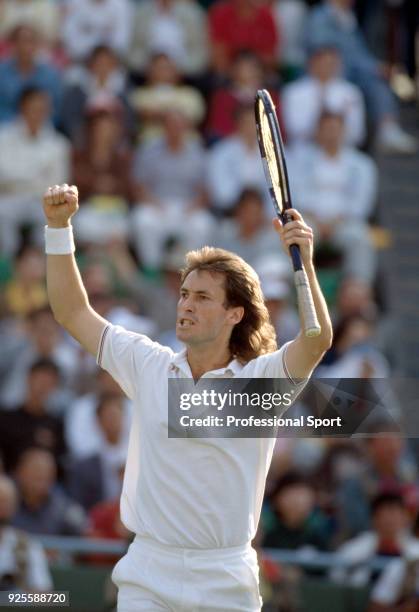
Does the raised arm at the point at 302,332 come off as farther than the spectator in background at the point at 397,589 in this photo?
No

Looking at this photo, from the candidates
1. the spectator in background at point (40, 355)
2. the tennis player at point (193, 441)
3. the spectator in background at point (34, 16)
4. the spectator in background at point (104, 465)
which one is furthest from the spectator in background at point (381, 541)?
the spectator in background at point (34, 16)

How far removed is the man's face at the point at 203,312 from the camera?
5203 mm

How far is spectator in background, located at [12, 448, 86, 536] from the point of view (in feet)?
29.7

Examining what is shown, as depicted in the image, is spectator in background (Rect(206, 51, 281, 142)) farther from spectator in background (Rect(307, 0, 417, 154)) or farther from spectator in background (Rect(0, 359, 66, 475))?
spectator in background (Rect(0, 359, 66, 475))

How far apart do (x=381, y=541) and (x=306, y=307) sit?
14.0 feet

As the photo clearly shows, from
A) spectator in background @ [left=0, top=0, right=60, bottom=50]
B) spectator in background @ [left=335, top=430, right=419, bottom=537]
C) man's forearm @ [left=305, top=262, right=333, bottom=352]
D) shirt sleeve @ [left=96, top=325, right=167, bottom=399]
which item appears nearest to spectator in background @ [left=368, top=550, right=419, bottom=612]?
spectator in background @ [left=335, top=430, right=419, bottom=537]

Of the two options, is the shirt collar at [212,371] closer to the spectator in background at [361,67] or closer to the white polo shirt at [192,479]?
the white polo shirt at [192,479]

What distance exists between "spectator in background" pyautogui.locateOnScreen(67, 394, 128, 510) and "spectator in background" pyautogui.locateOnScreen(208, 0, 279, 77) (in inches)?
166

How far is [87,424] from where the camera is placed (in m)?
9.70

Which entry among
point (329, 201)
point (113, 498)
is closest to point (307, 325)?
point (113, 498)

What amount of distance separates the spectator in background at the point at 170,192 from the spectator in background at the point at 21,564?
3181mm

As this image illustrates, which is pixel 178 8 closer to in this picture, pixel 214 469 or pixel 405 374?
pixel 405 374

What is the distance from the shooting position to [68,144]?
1173 centimetres

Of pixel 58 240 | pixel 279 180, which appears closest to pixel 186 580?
pixel 58 240
